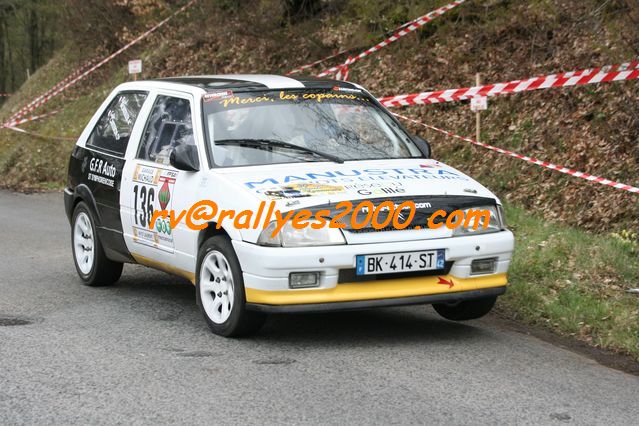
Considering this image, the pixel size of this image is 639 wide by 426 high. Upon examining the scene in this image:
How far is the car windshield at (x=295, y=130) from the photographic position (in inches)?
311

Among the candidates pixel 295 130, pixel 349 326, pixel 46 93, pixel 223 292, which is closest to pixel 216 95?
pixel 295 130

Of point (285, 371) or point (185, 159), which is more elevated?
point (185, 159)

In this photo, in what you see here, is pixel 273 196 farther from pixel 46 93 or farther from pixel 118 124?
pixel 46 93

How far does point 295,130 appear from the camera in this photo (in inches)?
319

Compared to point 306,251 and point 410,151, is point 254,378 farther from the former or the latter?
point 410,151

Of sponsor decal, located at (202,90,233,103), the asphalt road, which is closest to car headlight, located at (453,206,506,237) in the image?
the asphalt road

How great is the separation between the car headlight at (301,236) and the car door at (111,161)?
236cm

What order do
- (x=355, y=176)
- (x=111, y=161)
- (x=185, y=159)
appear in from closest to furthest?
(x=355, y=176) < (x=185, y=159) < (x=111, y=161)

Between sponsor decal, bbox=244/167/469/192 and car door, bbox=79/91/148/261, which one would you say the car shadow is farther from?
sponsor decal, bbox=244/167/469/192

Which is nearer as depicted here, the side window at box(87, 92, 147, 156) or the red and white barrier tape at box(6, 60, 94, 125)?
the side window at box(87, 92, 147, 156)

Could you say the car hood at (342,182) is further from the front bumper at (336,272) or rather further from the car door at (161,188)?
the car door at (161,188)

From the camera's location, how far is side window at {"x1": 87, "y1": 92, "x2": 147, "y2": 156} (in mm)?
9102

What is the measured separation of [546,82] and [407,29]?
543cm

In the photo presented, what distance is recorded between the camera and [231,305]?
7219mm
